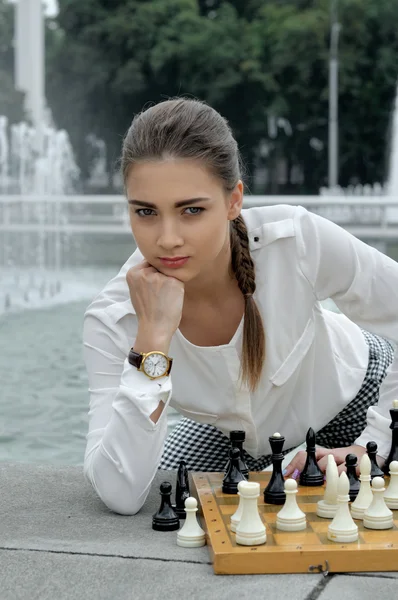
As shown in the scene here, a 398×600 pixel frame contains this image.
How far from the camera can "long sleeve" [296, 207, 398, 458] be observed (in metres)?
2.75

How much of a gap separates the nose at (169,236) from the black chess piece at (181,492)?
0.58 meters

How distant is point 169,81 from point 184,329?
38289 mm

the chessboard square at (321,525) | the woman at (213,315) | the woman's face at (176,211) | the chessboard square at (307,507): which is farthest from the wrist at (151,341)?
the chessboard square at (321,525)

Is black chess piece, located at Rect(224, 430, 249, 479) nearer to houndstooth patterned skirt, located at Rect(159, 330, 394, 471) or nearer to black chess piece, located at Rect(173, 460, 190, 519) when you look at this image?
black chess piece, located at Rect(173, 460, 190, 519)

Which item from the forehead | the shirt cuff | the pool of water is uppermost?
the forehead

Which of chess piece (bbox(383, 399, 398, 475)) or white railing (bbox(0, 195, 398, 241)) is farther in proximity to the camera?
white railing (bbox(0, 195, 398, 241))

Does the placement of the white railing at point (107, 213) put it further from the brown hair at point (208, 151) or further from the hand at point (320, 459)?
the hand at point (320, 459)

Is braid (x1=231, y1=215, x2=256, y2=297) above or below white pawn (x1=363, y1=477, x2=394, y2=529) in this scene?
above

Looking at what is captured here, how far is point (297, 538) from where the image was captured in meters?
2.04

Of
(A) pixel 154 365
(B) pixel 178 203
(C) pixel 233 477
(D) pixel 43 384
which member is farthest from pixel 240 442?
(D) pixel 43 384

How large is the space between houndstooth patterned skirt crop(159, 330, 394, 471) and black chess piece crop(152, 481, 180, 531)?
2.90ft

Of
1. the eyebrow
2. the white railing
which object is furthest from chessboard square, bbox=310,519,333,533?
the white railing

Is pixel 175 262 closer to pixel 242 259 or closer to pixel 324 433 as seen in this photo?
pixel 242 259

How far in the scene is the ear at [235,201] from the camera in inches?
106
